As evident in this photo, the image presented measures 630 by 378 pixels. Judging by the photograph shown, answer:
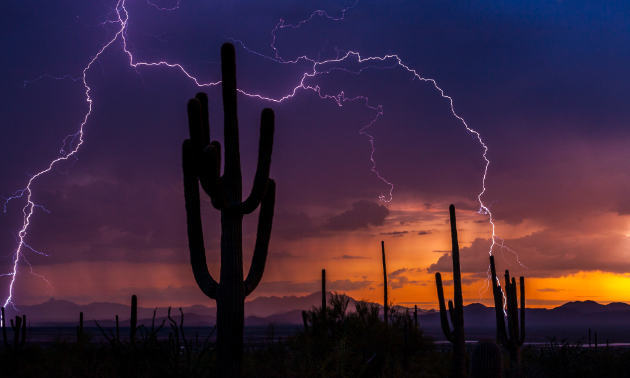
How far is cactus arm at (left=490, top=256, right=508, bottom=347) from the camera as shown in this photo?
19.5 metres

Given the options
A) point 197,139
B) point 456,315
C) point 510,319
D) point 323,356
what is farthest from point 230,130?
point 510,319

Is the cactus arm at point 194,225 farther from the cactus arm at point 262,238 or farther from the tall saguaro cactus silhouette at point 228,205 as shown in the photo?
the cactus arm at point 262,238

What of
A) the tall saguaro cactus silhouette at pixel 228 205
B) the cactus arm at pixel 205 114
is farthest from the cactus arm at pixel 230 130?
the cactus arm at pixel 205 114

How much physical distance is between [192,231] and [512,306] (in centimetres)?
1353

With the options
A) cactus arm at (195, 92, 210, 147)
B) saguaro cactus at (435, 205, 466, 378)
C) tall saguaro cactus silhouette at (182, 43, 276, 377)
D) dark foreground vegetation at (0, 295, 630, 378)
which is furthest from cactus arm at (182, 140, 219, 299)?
saguaro cactus at (435, 205, 466, 378)

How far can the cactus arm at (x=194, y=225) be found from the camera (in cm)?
1171

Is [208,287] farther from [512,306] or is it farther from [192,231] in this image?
[512,306]

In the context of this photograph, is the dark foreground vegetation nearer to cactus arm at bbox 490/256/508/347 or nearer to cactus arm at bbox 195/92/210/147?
cactus arm at bbox 490/256/508/347

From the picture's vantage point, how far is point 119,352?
8.66 meters

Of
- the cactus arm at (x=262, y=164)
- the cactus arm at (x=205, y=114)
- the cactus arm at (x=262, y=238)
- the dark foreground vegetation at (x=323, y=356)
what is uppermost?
the cactus arm at (x=205, y=114)

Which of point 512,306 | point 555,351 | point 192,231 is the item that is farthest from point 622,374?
point 192,231

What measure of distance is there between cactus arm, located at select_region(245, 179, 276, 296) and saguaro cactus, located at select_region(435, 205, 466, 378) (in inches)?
341

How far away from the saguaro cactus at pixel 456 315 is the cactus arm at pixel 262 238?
8.66 meters

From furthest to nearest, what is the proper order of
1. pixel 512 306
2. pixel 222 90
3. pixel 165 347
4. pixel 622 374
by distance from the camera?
pixel 512 306, pixel 622 374, pixel 222 90, pixel 165 347
